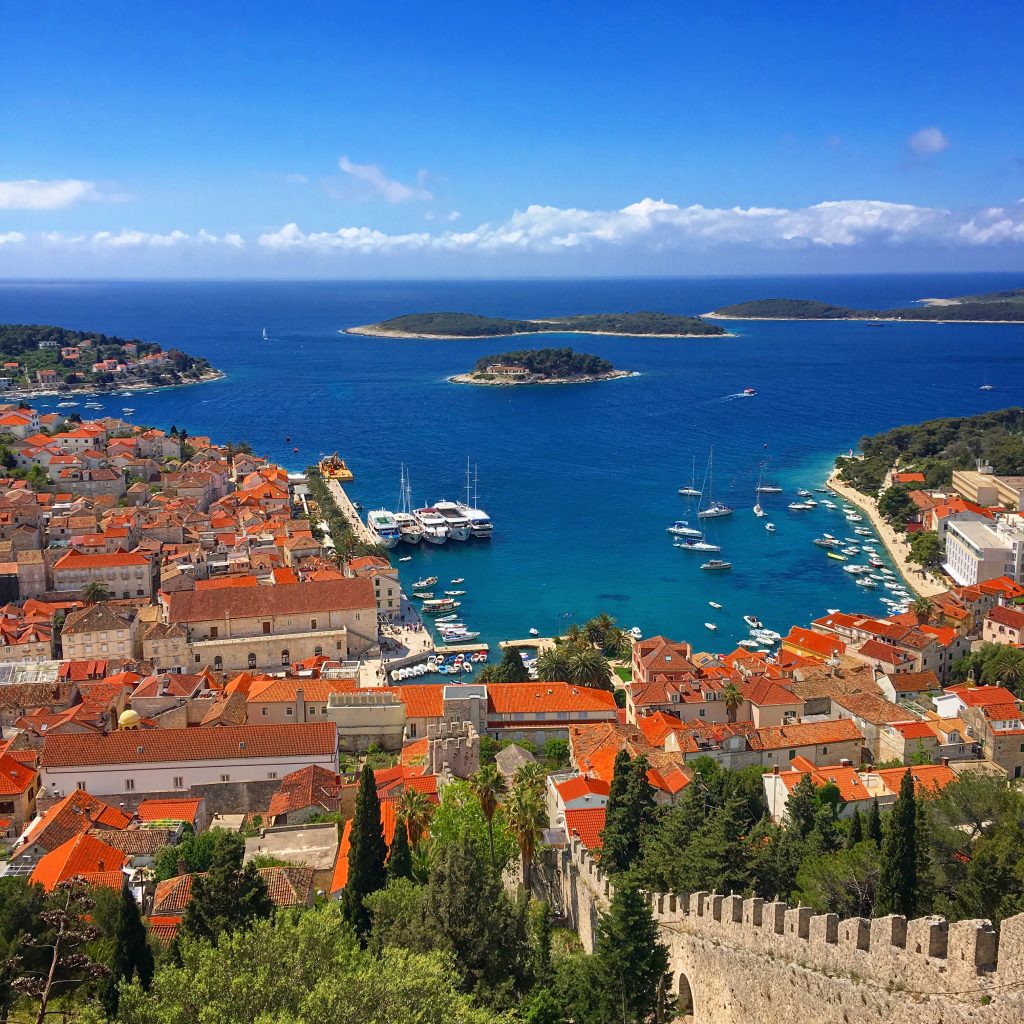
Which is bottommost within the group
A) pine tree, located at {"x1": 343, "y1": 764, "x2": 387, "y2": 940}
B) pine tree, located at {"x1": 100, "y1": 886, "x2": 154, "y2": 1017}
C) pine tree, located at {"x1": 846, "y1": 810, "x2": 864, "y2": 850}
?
pine tree, located at {"x1": 846, "y1": 810, "x2": 864, "y2": 850}

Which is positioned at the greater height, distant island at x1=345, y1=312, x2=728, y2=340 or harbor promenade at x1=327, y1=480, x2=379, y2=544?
distant island at x1=345, y1=312, x2=728, y2=340

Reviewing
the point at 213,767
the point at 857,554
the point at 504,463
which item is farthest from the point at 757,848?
the point at 504,463

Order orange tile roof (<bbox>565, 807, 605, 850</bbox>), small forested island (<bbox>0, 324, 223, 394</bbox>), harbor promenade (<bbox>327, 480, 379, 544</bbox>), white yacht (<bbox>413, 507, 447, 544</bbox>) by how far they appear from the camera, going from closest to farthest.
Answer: orange tile roof (<bbox>565, 807, 605, 850</bbox>) → harbor promenade (<bbox>327, 480, 379, 544</bbox>) → white yacht (<bbox>413, 507, 447, 544</bbox>) → small forested island (<bbox>0, 324, 223, 394</bbox>)

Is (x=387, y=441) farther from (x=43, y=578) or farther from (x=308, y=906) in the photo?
(x=308, y=906)

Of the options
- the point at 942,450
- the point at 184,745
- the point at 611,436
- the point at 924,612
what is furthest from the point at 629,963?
the point at 611,436

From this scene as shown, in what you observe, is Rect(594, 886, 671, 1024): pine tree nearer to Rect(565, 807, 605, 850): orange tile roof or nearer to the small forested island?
Rect(565, 807, 605, 850): orange tile roof

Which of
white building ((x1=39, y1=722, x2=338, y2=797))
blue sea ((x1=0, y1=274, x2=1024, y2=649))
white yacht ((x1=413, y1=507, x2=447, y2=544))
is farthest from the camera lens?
white yacht ((x1=413, y1=507, x2=447, y2=544))

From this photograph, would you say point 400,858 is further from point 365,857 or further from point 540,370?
point 540,370

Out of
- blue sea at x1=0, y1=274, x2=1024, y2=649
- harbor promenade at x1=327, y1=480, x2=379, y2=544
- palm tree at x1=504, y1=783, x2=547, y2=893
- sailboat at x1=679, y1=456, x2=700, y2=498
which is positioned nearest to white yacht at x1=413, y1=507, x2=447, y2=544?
blue sea at x1=0, y1=274, x2=1024, y2=649
